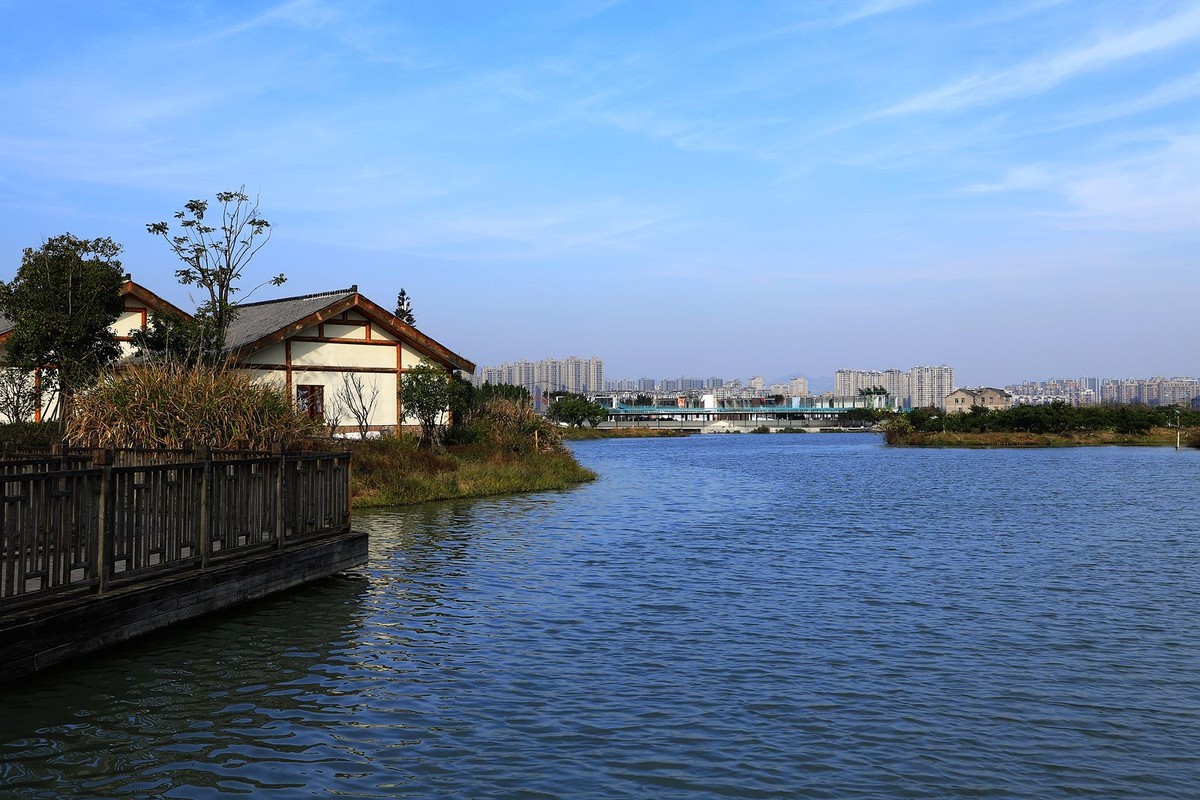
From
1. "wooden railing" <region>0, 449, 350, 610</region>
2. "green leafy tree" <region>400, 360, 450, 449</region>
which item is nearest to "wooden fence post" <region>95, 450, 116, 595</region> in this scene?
"wooden railing" <region>0, 449, 350, 610</region>

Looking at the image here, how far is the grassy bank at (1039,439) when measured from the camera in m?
99.7

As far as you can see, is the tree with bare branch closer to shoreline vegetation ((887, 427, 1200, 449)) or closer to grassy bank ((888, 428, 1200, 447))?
shoreline vegetation ((887, 427, 1200, 449))

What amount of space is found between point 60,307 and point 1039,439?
93.7m

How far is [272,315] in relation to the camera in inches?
1570

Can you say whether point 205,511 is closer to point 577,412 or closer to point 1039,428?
point 1039,428

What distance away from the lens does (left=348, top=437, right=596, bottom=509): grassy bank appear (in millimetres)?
30859

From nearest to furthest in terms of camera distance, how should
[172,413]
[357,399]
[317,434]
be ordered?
[172,413] < [317,434] < [357,399]

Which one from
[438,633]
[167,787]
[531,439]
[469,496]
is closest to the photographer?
[167,787]

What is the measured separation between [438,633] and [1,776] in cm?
633

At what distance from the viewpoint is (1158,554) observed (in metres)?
22.0

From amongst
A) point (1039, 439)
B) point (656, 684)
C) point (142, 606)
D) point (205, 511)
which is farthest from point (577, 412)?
point (656, 684)

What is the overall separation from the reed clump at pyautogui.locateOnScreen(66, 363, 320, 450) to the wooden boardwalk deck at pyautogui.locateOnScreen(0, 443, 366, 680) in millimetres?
3029

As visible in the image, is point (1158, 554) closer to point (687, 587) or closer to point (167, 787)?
point (687, 587)

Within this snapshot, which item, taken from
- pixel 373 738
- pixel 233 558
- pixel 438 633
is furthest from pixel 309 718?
pixel 233 558
